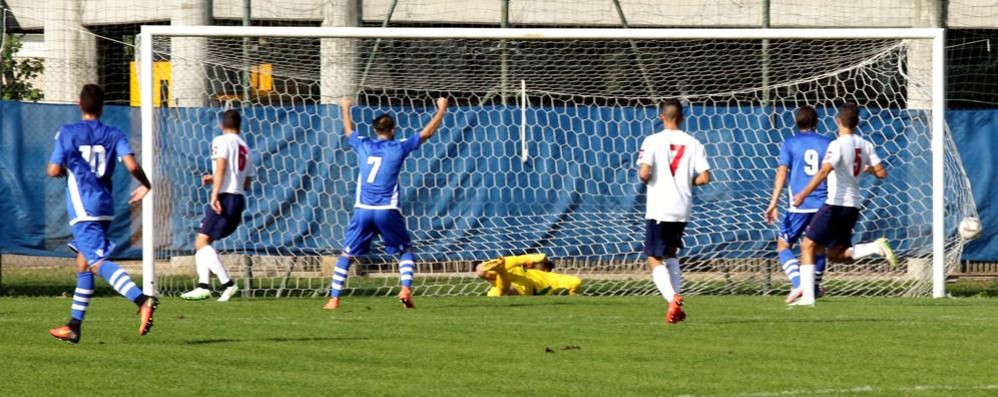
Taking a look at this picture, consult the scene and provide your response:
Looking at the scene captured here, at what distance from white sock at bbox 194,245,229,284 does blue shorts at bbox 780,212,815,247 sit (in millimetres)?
5477

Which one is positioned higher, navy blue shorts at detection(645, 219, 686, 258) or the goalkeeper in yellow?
navy blue shorts at detection(645, 219, 686, 258)

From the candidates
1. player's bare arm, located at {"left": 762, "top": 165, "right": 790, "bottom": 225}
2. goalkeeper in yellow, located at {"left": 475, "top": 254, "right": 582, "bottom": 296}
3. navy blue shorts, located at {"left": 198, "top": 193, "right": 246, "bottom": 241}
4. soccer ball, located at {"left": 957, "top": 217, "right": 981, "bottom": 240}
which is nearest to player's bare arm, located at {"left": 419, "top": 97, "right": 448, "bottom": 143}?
navy blue shorts, located at {"left": 198, "top": 193, "right": 246, "bottom": 241}

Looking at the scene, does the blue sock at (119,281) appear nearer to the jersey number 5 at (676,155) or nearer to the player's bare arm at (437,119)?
the player's bare arm at (437,119)

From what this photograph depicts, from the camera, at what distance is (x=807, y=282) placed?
1486 cm

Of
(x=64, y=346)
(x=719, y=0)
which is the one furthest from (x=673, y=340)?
(x=719, y=0)

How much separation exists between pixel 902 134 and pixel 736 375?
9.68 metres

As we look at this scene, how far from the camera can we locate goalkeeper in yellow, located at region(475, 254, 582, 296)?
1786cm

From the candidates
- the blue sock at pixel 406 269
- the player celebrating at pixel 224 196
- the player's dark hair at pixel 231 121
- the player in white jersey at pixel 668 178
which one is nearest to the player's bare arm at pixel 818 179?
the player in white jersey at pixel 668 178

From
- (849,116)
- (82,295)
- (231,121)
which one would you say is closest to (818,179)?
(849,116)

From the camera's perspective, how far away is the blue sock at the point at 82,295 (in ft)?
37.1

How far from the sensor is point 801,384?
9117 millimetres

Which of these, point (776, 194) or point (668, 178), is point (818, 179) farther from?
point (668, 178)

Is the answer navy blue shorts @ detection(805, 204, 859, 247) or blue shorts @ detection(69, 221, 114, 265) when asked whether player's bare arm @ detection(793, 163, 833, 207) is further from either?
blue shorts @ detection(69, 221, 114, 265)

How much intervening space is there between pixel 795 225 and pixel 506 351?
626 cm
